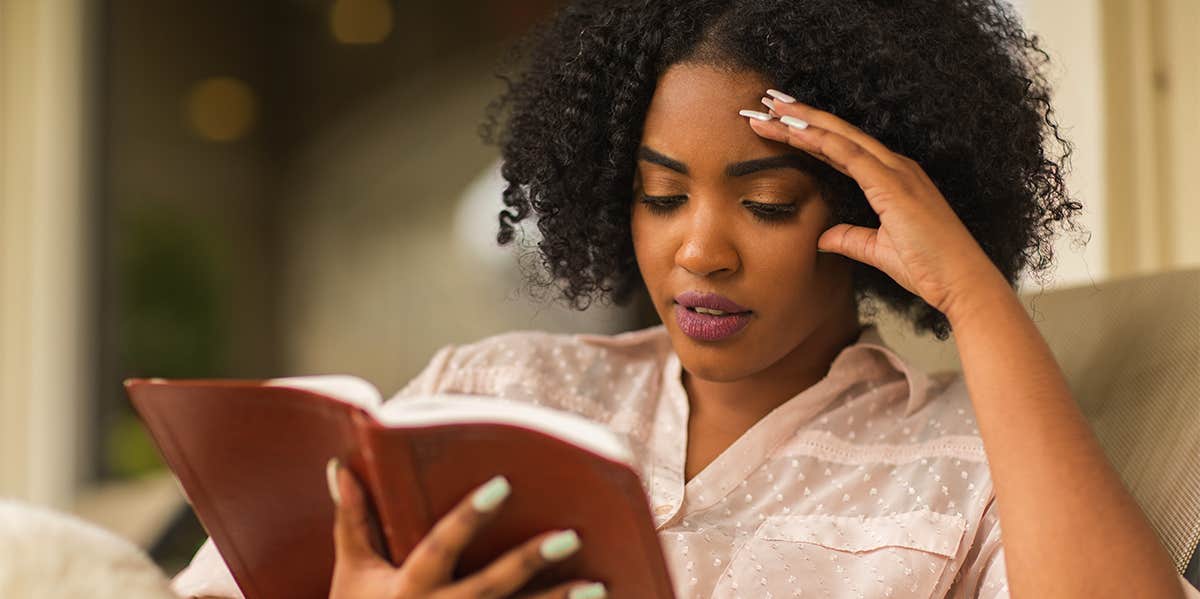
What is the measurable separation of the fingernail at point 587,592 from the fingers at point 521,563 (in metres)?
0.03

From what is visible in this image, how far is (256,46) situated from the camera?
401 cm

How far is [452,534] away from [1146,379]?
90 centimetres

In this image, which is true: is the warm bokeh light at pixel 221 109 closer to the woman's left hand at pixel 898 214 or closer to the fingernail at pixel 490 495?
the woman's left hand at pixel 898 214

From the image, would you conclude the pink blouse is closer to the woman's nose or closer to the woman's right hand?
the woman's nose

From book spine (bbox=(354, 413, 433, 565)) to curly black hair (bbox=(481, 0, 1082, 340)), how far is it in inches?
23.3

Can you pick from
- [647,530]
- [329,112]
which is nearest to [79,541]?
[647,530]

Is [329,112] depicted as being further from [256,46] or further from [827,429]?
[827,429]

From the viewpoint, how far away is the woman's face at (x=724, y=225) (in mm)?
1132

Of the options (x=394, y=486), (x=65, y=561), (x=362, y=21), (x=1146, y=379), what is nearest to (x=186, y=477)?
(x=65, y=561)

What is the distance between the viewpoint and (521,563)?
76cm

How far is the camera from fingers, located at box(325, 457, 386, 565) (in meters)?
0.80

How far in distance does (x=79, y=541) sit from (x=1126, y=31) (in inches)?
76.4

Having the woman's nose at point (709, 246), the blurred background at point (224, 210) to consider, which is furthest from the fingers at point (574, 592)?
the blurred background at point (224, 210)

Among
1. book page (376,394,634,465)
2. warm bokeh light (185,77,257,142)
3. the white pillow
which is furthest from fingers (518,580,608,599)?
warm bokeh light (185,77,257,142)
